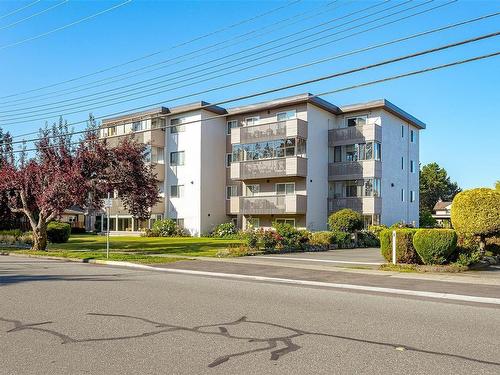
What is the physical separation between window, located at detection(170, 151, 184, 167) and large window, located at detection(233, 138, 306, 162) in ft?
16.4

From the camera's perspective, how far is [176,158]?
4334cm

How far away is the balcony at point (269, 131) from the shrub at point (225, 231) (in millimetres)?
6724

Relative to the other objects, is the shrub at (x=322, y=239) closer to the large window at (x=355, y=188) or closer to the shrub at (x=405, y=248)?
the large window at (x=355, y=188)

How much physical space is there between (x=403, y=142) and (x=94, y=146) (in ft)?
91.7

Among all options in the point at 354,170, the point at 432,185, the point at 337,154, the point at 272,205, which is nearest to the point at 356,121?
the point at 337,154

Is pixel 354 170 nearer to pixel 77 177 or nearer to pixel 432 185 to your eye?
pixel 77 177

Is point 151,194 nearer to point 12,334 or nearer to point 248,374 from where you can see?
point 12,334

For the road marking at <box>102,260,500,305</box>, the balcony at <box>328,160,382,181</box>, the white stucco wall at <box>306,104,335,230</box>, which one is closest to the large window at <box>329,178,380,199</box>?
the balcony at <box>328,160,382,181</box>

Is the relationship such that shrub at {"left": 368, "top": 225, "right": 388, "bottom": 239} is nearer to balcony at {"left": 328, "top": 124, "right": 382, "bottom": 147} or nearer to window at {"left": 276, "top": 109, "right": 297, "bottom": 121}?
balcony at {"left": 328, "top": 124, "right": 382, "bottom": 147}

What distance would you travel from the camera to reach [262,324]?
7.77 meters

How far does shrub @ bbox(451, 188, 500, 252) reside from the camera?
17938mm

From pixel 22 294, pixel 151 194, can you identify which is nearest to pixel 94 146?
pixel 151 194

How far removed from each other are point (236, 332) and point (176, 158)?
121ft

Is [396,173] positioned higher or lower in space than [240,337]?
higher
